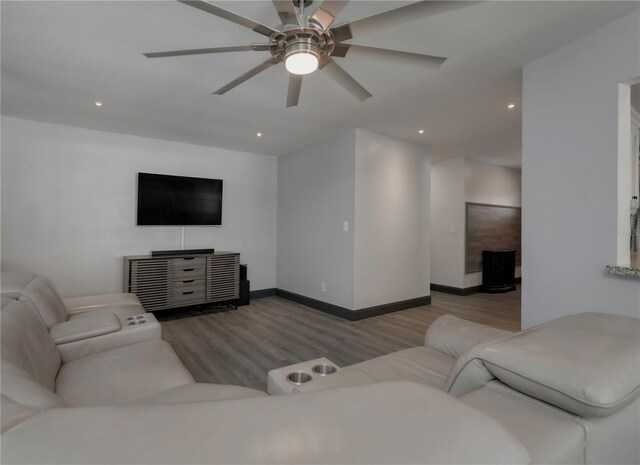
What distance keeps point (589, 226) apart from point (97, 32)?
3565mm

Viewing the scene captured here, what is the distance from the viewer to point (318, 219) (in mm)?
4586

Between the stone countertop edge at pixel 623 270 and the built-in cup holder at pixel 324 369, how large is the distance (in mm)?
1859

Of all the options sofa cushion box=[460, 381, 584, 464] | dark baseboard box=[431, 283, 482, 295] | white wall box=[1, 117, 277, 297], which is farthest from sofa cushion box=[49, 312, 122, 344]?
dark baseboard box=[431, 283, 482, 295]

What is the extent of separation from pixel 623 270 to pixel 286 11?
7.96 ft

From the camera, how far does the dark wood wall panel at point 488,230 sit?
5727 mm

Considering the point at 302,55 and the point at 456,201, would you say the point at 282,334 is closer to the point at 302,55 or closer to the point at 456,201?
the point at 302,55

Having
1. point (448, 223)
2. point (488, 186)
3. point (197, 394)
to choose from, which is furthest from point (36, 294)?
point (488, 186)

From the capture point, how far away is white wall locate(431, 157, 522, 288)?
5652mm

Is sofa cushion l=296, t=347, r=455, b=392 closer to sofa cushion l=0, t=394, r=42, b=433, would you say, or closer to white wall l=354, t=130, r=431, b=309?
sofa cushion l=0, t=394, r=42, b=433

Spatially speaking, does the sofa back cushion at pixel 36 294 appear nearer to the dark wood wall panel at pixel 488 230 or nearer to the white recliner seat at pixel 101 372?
the white recliner seat at pixel 101 372

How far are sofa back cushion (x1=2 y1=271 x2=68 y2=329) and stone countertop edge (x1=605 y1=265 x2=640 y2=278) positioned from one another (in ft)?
11.9

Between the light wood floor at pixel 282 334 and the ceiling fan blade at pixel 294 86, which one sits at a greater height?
the ceiling fan blade at pixel 294 86

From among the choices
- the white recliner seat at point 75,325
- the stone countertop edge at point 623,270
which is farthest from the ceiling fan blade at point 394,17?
the white recliner seat at point 75,325

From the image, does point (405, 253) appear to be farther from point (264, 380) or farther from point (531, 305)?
point (264, 380)
